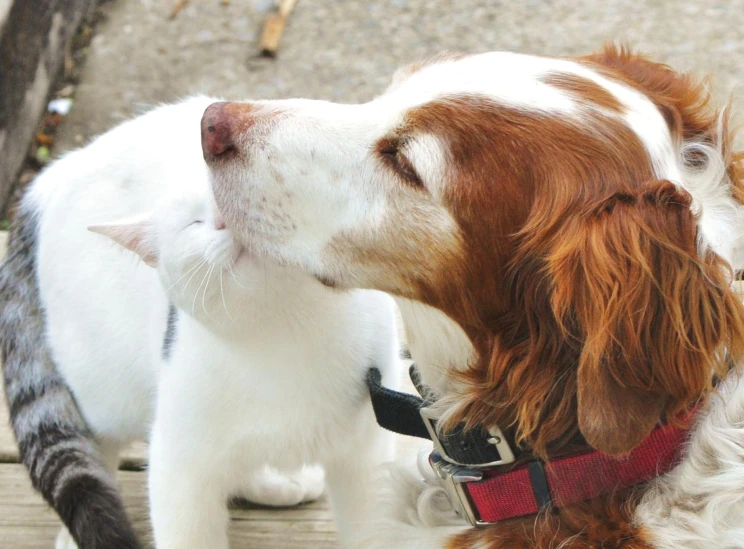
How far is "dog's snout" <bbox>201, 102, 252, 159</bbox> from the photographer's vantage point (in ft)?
5.30

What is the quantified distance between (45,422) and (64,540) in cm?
30

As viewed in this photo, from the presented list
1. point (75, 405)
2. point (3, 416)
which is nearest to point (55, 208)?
point (75, 405)

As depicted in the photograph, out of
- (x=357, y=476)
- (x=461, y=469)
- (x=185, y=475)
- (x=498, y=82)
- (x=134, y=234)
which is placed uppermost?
(x=498, y=82)

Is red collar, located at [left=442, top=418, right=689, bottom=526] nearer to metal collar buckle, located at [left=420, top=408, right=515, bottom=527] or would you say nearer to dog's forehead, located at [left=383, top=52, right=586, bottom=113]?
metal collar buckle, located at [left=420, top=408, right=515, bottom=527]

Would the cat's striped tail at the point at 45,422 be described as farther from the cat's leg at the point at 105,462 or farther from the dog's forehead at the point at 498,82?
the dog's forehead at the point at 498,82

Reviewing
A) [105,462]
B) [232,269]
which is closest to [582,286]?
[232,269]

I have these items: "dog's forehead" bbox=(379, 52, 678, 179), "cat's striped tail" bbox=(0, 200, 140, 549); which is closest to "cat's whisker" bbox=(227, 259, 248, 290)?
"dog's forehead" bbox=(379, 52, 678, 179)

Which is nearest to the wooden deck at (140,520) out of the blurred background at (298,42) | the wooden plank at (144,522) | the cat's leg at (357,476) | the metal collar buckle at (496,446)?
the wooden plank at (144,522)

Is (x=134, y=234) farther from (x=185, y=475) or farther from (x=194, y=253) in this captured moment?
(x=185, y=475)

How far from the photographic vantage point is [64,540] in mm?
2295

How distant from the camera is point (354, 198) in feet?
5.31

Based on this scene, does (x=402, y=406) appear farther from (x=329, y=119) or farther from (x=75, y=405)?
(x=75, y=405)

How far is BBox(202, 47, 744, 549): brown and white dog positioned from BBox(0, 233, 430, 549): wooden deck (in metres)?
0.74

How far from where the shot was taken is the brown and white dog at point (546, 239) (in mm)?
1356
